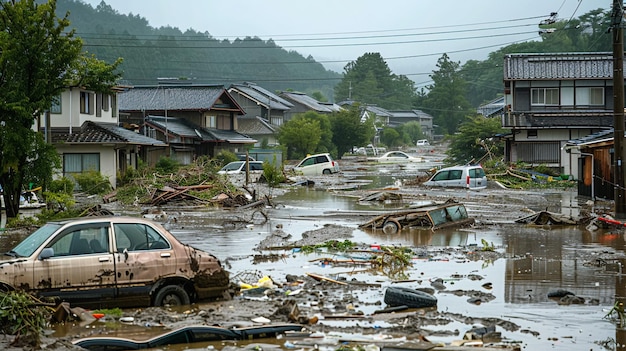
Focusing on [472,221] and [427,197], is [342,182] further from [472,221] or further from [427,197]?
[472,221]

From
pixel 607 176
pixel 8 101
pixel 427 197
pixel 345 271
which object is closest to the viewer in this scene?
pixel 345 271

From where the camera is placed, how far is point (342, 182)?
47594 millimetres

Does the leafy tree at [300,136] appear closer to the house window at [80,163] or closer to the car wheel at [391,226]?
the house window at [80,163]

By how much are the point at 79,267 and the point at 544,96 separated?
44.2 meters

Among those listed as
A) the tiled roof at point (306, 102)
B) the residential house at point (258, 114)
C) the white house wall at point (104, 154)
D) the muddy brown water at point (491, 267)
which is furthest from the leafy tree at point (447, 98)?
the muddy brown water at point (491, 267)

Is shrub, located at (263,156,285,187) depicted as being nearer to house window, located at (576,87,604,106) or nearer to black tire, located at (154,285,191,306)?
house window, located at (576,87,604,106)

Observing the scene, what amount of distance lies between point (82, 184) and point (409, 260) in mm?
25756

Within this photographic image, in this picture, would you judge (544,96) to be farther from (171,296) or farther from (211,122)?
(171,296)

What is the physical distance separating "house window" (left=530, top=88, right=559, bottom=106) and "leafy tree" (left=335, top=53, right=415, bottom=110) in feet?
329

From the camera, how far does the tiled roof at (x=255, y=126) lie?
80.4 m

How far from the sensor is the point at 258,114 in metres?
84.1

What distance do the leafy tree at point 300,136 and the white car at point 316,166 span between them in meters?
18.5

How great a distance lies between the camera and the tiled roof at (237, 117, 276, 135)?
80.4 meters

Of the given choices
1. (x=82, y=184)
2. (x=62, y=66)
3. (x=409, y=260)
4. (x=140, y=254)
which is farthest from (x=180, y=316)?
(x=82, y=184)
